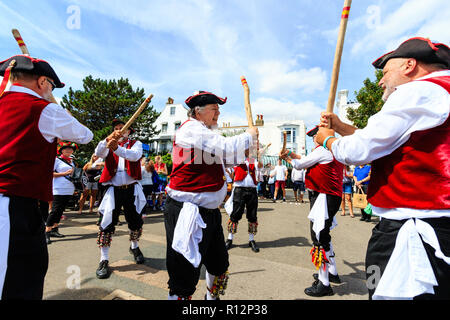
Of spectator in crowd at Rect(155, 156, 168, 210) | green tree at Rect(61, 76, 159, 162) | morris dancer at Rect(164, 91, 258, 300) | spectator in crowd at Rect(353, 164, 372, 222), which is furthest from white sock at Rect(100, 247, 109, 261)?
green tree at Rect(61, 76, 159, 162)

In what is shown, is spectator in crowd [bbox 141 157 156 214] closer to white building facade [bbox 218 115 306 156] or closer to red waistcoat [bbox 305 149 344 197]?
red waistcoat [bbox 305 149 344 197]

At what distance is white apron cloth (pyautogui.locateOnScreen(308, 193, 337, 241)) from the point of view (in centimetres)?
315

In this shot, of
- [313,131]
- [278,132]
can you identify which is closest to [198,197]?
[313,131]

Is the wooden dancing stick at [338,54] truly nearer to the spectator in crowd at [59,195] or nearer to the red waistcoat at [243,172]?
the red waistcoat at [243,172]

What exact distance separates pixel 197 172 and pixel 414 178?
4.87 ft

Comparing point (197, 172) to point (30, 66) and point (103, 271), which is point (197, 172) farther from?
point (103, 271)

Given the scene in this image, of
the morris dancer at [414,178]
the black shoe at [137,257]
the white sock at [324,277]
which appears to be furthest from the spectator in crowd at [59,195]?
the morris dancer at [414,178]

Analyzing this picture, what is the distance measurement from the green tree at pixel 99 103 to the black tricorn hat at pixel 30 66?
21.5m

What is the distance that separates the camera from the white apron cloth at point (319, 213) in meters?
3.15

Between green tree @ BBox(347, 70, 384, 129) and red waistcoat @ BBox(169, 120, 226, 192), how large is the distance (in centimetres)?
1620

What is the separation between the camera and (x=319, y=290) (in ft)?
9.66

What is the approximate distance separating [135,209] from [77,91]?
24.4 m
